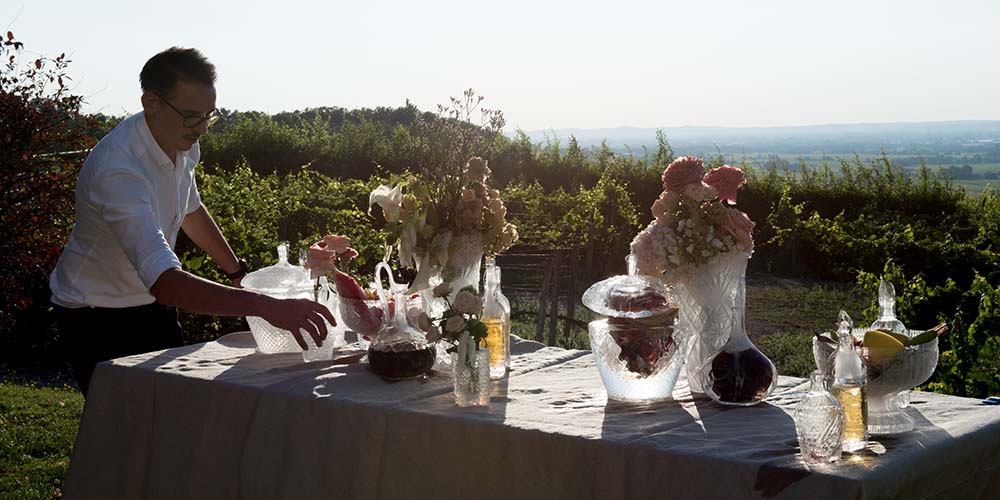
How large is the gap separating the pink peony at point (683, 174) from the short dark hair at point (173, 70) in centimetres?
145

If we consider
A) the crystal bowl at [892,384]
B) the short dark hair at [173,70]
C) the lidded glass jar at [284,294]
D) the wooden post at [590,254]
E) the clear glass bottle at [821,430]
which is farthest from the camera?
the wooden post at [590,254]

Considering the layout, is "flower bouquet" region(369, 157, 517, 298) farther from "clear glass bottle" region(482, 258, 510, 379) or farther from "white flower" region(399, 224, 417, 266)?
"clear glass bottle" region(482, 258, 510, 379)

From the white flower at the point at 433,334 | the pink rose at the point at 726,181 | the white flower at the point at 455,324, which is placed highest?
the pink rose at the point at 726,181

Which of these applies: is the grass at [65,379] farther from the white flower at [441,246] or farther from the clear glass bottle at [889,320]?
the clear glass bottle at [889,320]

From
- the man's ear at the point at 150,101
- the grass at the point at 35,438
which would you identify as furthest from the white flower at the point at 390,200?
the grass at the point at 35,438

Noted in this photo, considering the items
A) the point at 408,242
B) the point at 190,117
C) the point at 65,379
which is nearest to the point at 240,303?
the point at 408,242

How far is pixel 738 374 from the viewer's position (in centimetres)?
262

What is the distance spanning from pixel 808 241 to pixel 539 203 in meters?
3.17

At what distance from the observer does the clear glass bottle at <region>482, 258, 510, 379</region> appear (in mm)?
3021

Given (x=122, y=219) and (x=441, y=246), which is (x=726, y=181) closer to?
(x=441, y=246)

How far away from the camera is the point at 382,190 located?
3238mm

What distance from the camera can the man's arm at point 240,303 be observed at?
9.35 feet

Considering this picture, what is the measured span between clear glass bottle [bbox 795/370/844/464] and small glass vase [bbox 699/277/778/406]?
19.1 inches

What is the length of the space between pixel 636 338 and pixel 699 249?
0.89ft
